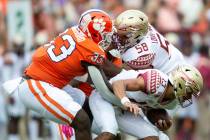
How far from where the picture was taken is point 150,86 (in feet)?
42.9

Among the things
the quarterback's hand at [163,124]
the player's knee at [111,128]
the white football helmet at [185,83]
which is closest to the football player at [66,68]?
the player's knee at [111,128]

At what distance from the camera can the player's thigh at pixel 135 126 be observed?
13.6 meters

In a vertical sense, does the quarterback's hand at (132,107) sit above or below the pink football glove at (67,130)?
above

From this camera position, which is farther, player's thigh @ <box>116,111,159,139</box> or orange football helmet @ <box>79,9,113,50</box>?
player's thigh @ <box>116,111,159,139</box>

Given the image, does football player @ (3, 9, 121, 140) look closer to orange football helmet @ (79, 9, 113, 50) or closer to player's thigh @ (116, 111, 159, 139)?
orange football helmet @ (79, 9, 113, 50)

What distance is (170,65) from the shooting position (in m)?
14.2

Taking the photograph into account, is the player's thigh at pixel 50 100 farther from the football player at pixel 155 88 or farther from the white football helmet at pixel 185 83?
the white football helmet at pixel 185 83

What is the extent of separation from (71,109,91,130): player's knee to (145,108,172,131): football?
38.0 inches

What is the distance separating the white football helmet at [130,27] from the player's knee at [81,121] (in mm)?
1045

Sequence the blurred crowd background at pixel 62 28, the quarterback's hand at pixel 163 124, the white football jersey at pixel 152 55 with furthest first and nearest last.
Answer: the blurred crowd background at pixel 62 28, the white football jersey at pixel 152 55, the quarterback's hand at pixel 163 124

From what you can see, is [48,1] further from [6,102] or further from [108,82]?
[108,82]

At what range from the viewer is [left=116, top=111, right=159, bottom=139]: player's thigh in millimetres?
13578

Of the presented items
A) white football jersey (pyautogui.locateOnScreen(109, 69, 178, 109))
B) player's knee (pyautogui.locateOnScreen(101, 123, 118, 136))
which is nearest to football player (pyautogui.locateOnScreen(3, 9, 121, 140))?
player's knee (pyautogui.locateOnScreen(101, 123, 118, 136))

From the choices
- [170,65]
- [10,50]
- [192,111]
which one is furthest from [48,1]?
[170,65]
